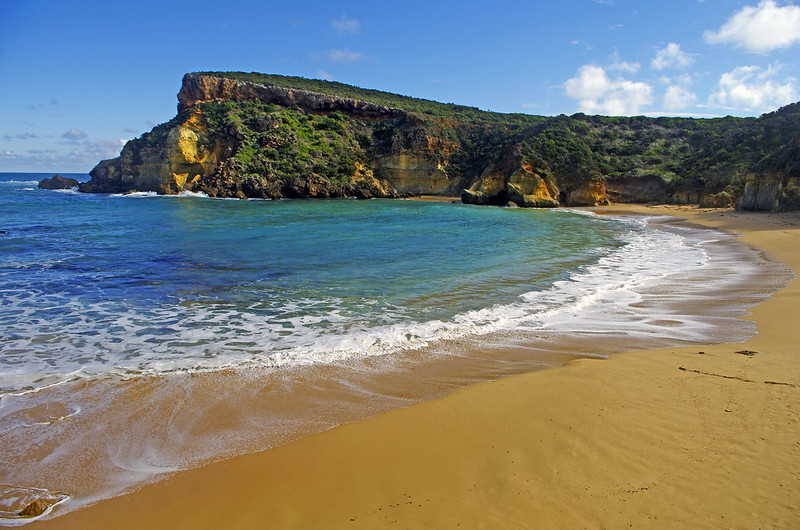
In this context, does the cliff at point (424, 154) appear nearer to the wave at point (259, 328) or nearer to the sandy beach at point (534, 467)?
the wave at point (259, 328)

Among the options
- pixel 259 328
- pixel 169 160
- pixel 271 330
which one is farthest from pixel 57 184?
pixel 271 330

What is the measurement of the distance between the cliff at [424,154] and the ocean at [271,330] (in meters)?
24.5

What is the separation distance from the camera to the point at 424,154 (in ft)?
177

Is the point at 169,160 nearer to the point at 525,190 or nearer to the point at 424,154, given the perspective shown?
the point at 424,154

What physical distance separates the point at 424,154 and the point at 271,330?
4917 cm

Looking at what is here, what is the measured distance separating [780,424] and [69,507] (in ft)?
19.1

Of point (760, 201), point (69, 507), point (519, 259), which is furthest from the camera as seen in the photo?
point (760, 201)

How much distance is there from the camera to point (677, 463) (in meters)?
3.42

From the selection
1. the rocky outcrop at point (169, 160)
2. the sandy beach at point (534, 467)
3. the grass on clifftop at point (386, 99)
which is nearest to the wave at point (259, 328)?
the sandy beach at point (534, 467)

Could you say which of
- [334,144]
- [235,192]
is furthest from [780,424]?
[334,144]

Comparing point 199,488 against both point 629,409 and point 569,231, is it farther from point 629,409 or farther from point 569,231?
point 569,231

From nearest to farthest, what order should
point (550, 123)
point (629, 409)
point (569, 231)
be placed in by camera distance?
point (629, 409) → point (569, 231) → point (550, 123)

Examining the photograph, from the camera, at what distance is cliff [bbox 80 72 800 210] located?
3953 centimetres

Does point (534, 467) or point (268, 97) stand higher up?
point (268, 97)
